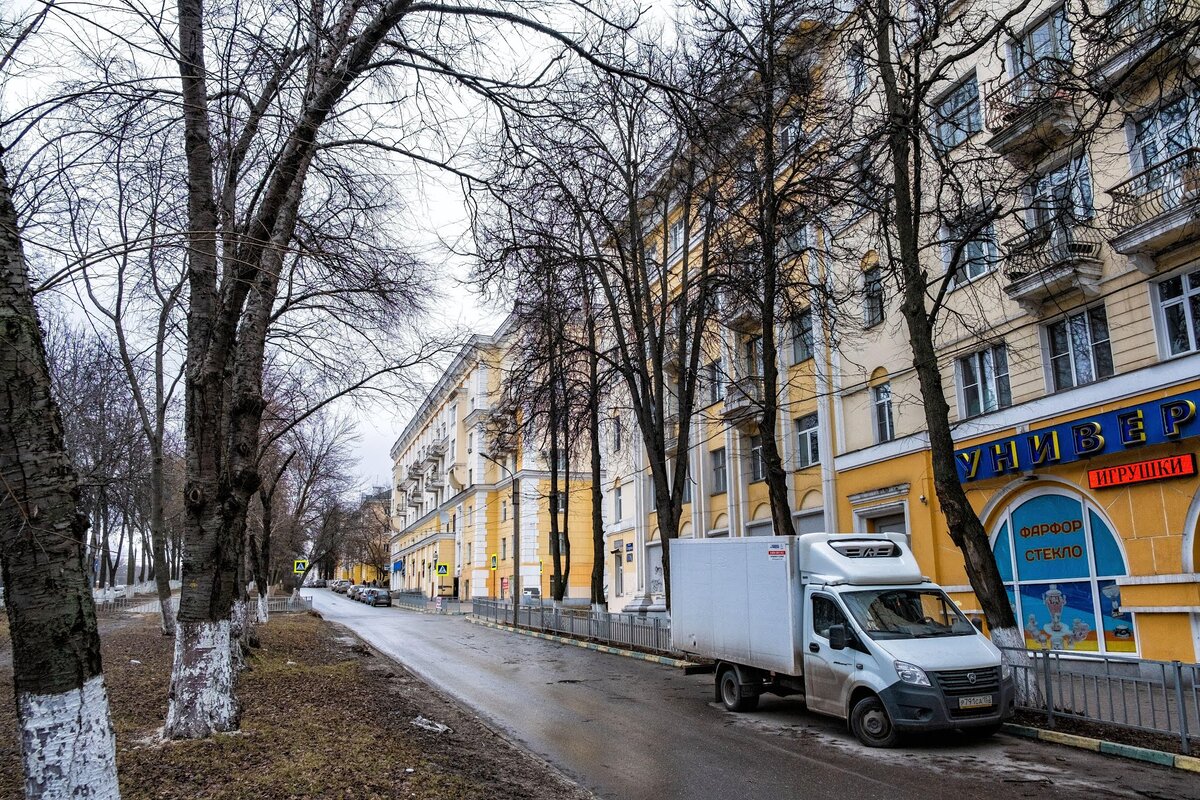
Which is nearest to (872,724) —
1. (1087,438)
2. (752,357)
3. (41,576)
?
(1087,438)

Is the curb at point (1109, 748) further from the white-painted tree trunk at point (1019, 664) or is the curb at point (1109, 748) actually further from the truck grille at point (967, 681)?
the truck grille at point (967, 681)

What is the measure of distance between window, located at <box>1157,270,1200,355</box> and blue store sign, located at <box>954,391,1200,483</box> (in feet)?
3.44

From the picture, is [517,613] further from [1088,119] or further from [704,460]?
[1088,119]

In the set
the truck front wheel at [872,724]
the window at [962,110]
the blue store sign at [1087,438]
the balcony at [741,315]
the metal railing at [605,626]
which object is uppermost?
the window at [962,110]

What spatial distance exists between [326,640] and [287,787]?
1941cm

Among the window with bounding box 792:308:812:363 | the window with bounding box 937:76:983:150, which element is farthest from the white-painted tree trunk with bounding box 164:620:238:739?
the window with bounding box 792:308:812:363

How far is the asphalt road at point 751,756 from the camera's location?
798 cm

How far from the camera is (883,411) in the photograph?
22016 millimetres

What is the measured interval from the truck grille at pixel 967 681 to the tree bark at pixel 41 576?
8712 millimetres

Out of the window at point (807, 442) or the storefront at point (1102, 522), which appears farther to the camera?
the window at point (807, 442)

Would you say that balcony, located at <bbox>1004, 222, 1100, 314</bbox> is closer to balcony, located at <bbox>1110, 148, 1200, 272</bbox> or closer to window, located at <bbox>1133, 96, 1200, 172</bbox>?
balcony, located at <bbox>1110, 148, 1200, 272</bbox>

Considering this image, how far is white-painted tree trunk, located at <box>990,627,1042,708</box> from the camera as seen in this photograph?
36.8ft

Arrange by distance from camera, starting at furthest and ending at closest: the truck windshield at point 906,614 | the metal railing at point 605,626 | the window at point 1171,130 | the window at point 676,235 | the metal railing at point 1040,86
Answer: the window at point 676,235
the metal railing at point 605,626
the truck windshield at point 906,614
the metal railing at point 1040,86
the window at point 1171,130

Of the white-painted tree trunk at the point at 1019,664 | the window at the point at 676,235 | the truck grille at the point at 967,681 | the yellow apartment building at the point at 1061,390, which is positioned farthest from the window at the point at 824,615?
the window at the point at 676,235
